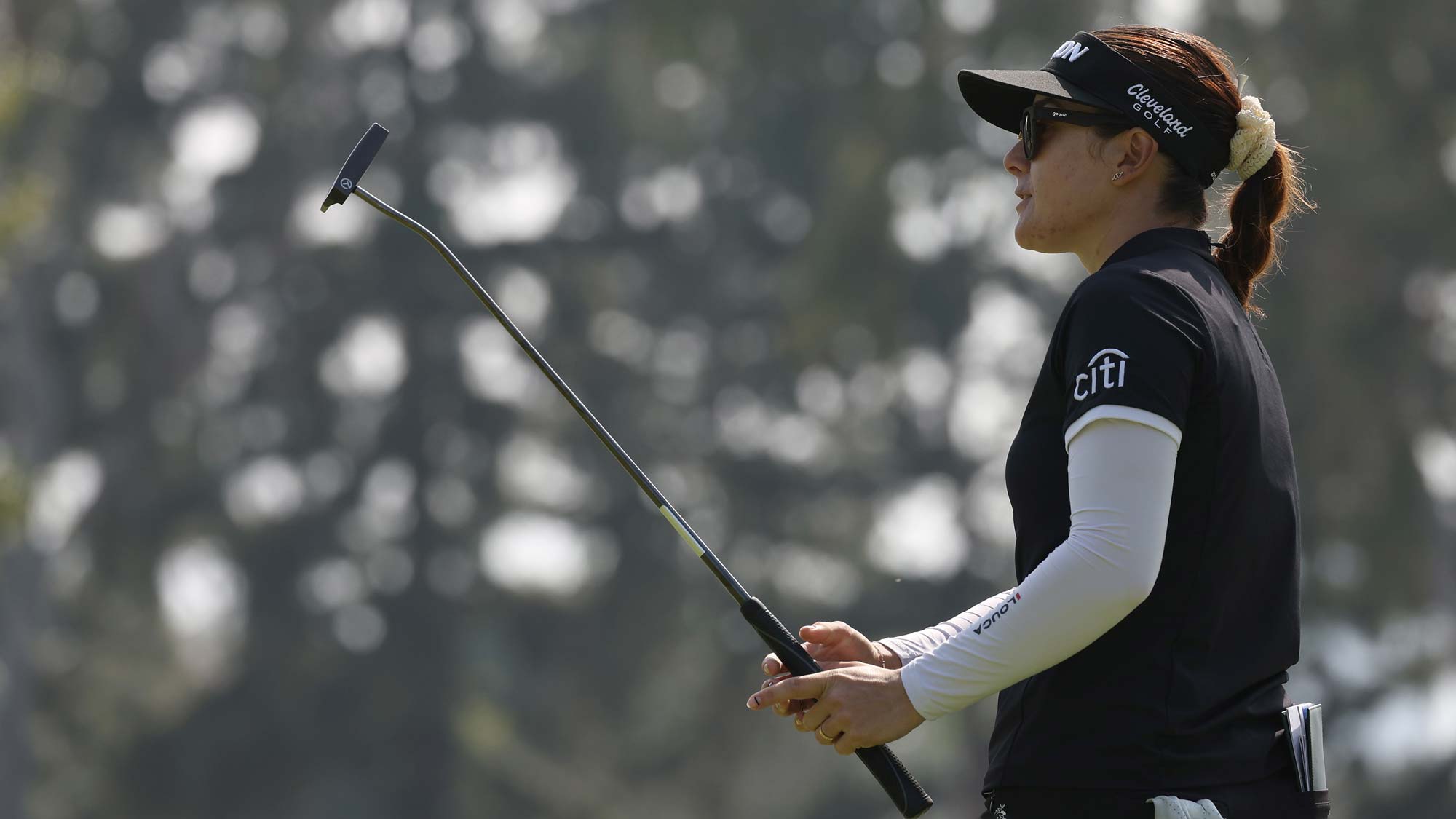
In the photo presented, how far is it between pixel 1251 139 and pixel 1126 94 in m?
0.20

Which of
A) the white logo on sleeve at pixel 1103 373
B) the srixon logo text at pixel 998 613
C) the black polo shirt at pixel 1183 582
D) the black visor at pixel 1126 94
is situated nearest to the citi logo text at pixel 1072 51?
the black visor at pixel 1126 94

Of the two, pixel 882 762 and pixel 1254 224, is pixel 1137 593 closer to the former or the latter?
pixel 882 762

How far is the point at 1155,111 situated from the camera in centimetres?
241

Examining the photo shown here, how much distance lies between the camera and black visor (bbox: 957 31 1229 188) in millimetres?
2408

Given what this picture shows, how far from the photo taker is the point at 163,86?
54.1ft

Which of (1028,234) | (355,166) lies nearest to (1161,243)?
(1028,234)

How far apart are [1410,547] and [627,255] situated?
22.2 ft

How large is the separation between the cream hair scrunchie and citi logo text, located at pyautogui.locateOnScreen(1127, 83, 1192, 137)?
4.5 inches

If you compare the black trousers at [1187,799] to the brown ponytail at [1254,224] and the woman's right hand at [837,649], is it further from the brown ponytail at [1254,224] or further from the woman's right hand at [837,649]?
the brown ponytail at [1254,224]

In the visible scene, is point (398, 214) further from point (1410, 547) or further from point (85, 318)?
point (85, 318)

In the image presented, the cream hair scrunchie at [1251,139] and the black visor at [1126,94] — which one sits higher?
the cream hair scrunchie at [1251,139]

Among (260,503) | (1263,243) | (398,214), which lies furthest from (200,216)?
(1263,243)

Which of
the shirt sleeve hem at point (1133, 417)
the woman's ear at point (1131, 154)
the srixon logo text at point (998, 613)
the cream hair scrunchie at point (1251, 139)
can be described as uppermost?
the cream hair scrunchie at point (1251, 139)

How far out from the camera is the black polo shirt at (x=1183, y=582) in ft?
6.88
